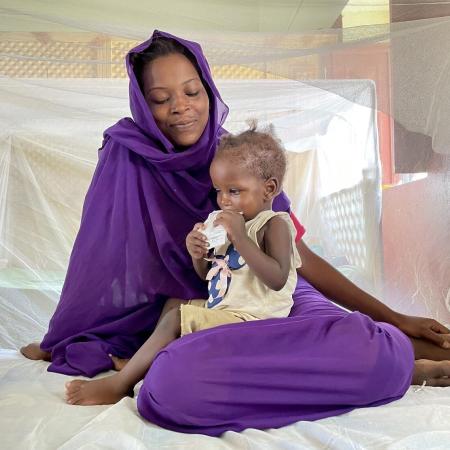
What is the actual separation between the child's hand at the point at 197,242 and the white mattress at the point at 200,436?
0.33 metres

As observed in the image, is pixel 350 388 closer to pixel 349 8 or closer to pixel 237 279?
pixel 237 279

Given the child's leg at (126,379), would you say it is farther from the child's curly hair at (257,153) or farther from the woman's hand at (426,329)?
the woman's hand at (426,329)

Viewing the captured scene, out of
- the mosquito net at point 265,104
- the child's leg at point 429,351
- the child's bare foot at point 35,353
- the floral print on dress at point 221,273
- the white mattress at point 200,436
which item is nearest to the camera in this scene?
the white mattress at point 200,436

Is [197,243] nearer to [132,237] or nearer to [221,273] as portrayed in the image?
[221,273]

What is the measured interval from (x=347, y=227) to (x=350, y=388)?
1.29 m

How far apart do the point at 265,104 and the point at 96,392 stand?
1.33m

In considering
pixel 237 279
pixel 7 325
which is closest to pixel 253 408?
pixel 237 279

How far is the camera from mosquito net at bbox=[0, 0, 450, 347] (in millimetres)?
2445

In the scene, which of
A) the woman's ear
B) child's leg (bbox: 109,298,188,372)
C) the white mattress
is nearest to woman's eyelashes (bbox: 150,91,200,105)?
the woman's ear

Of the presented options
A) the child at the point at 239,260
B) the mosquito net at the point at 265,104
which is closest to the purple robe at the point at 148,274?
the child at the point at 239,260

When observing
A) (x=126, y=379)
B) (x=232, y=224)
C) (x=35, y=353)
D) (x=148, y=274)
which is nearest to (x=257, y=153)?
(x=232, y=224)

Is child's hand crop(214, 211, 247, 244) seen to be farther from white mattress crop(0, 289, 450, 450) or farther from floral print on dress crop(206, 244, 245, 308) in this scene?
white mattress crop(0, 289, 450, 450)

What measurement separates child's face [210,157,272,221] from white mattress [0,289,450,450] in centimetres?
46

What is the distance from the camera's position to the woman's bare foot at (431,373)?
1.73 meters
